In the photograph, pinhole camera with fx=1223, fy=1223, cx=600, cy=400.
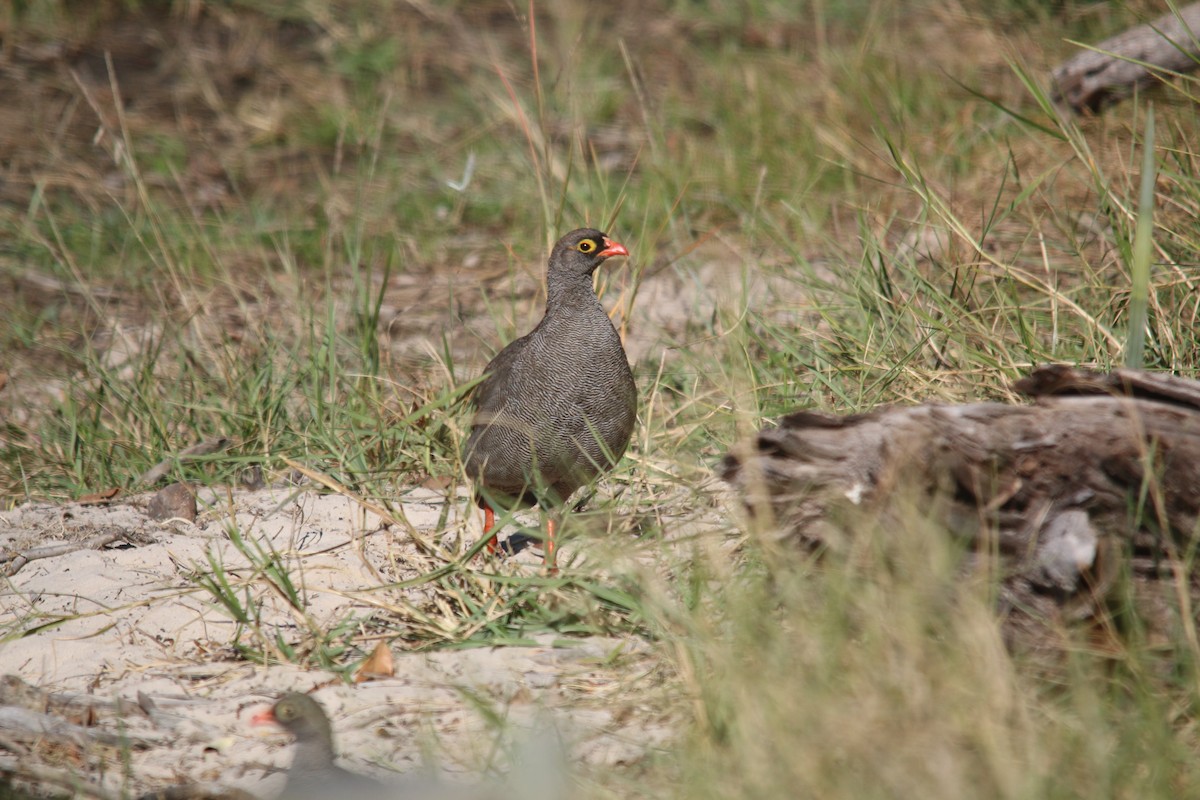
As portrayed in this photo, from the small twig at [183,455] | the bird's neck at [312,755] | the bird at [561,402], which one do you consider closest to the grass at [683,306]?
the small twig at [183,455]

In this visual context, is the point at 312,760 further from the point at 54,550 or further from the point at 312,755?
the point at 54,550

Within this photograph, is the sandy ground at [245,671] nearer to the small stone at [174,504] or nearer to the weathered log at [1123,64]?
the small stone at [174,504]

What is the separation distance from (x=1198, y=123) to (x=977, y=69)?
114 inches

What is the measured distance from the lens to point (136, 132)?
350 inches

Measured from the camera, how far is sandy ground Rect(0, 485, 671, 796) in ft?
9.41

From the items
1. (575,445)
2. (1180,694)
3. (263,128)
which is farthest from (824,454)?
(263,128)

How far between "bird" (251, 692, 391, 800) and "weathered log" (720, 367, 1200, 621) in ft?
3.61

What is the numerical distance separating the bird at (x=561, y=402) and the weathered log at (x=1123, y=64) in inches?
94.3

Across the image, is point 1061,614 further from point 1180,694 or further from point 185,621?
point 185,621

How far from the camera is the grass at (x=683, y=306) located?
2.45m

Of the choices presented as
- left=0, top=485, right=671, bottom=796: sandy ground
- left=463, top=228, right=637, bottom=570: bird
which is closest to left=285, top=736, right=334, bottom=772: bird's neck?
left=0, top=485, right=671, bottom=796: sandy ground

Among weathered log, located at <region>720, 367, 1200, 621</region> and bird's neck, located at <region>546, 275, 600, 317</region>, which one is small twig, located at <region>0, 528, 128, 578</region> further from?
weathered log, located at <region>720, 367, 1200, 621</region>

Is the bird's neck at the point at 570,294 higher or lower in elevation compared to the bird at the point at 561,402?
higher

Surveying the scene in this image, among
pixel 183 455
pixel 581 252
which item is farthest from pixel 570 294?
pixel 183 455
